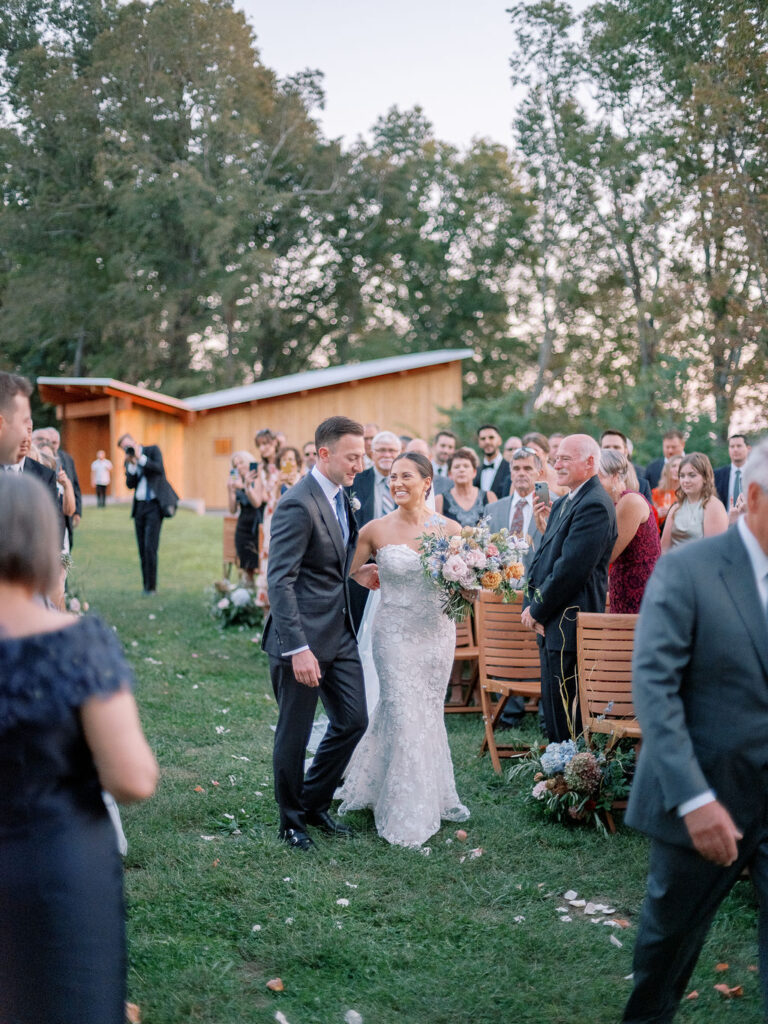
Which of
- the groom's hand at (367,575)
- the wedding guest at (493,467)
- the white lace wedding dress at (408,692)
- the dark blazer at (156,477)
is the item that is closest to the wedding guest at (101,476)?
the dark blazer at (156,477)

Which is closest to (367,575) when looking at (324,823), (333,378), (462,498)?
(324,823)

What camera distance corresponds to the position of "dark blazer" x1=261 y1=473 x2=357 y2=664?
514 centimetres

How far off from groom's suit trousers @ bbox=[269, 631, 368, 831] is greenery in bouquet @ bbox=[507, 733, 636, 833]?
1186 millimetres

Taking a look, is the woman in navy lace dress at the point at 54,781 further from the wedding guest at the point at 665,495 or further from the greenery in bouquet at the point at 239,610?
the greenery in bouquet at the point at 239,610

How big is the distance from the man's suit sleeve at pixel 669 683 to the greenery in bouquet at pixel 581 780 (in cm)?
296

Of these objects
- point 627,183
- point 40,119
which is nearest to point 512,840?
point 40,119

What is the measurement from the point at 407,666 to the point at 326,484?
1.26m

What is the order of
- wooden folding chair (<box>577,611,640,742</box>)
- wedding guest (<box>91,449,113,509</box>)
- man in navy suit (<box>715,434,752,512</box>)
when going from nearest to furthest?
1. wooden folding chair (<box>577,611,640,742</box>)
2. man in navy suit (<box>715,434,752,512</box>)
3. wedding guest (<box>91,449,113,509</box>)

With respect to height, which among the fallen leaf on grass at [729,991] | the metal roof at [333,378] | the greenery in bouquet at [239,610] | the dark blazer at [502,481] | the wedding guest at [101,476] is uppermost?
the metal roof at [333,378]

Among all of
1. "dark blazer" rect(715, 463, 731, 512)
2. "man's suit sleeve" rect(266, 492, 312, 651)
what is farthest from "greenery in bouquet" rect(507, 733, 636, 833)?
"dark blazer" rect(715, 463, 731, 512)

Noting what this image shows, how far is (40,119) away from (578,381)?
20677 millimetres

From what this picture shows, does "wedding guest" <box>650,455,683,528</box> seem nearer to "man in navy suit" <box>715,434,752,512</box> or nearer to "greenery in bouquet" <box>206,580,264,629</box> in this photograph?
"man in navy suit" <box>715,434,752,512</box>

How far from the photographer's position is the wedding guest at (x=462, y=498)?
9.71 m

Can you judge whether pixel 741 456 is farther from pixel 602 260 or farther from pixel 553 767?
pixel 602 260
